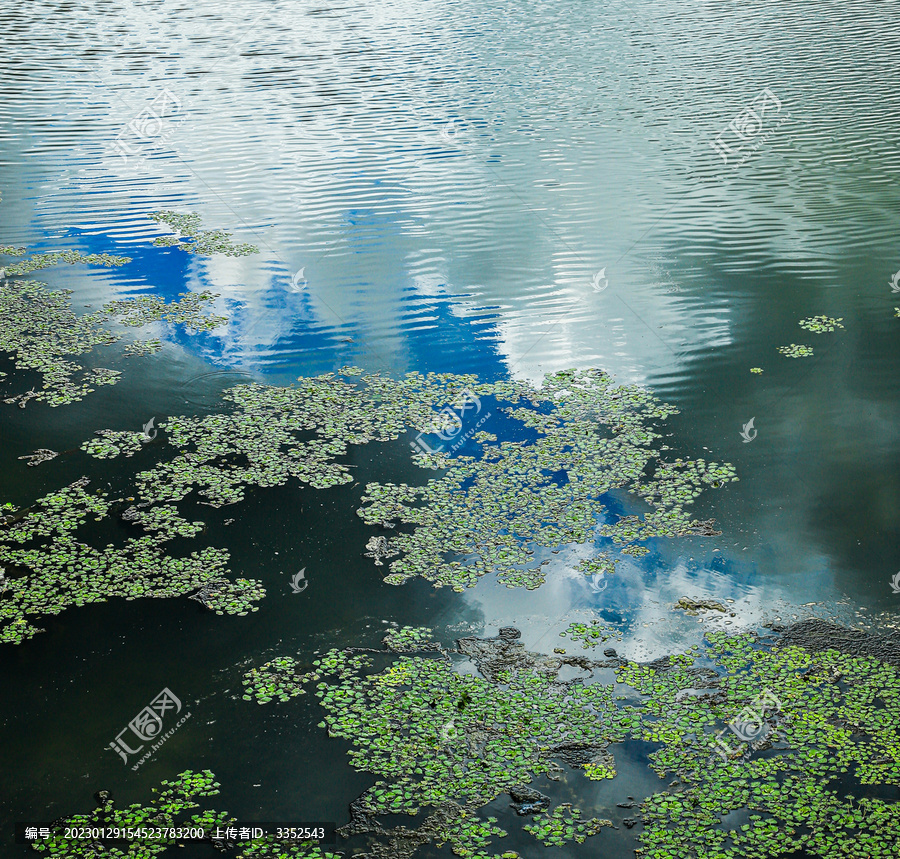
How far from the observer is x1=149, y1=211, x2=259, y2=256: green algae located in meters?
11.4

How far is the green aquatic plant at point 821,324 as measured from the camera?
9500mm

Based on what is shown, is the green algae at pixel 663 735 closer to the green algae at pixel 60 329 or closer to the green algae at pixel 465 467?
the green algae at pixel 465 467

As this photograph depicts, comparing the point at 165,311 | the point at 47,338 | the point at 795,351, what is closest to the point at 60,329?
the point at 47,338

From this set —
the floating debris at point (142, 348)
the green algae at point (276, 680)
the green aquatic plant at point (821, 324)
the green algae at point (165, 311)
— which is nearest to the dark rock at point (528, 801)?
the green algae at point (276, 680)

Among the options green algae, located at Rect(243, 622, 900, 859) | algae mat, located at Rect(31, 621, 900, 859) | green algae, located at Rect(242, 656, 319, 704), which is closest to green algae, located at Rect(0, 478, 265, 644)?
green algae, located at Rect(242, 656, 319, 704)

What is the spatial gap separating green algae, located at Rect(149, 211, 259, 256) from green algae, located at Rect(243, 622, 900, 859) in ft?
24.6

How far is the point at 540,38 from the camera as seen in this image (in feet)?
71.3

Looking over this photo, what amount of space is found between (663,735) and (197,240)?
9.36 m

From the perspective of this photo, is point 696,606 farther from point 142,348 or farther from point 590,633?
point 142,348

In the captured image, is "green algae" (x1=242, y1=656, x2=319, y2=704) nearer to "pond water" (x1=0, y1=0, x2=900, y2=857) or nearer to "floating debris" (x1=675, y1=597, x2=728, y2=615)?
"pond water" (x1=0, y1=0, x2=900, y2=857)

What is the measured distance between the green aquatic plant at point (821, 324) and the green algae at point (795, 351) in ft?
1.50

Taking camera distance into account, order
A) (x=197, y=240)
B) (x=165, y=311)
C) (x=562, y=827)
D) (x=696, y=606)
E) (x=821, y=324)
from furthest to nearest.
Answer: (x=197, y=240) → (x=165, y=311) → (x=821, y=324) → (x=696, y=606) → (x=562, y=827)

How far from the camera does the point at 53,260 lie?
11.0m

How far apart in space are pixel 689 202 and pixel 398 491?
829cm
